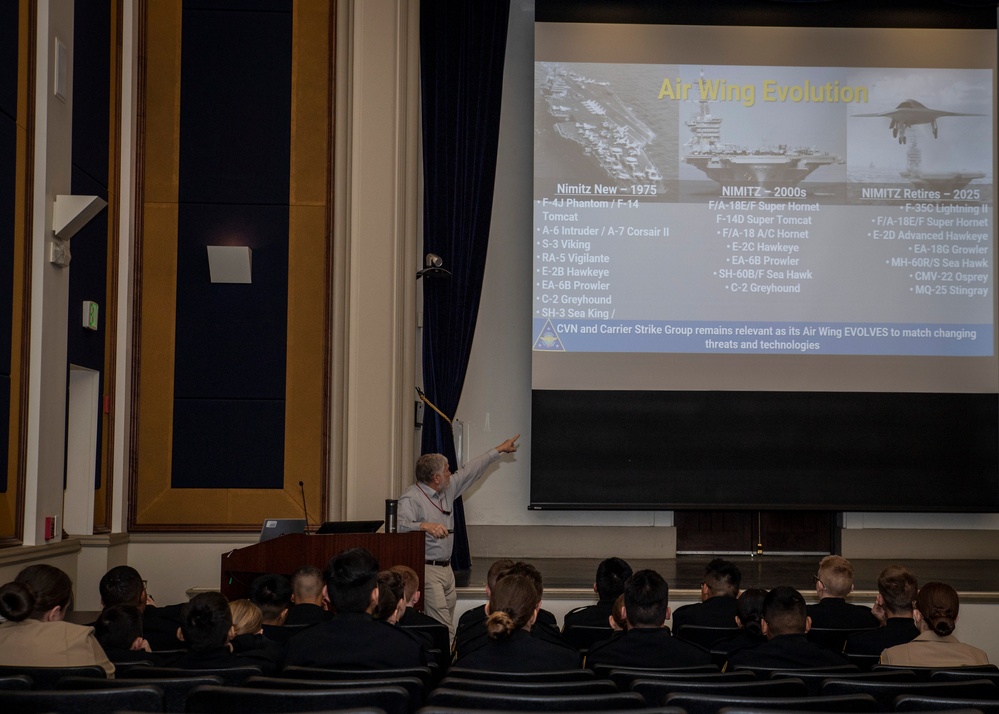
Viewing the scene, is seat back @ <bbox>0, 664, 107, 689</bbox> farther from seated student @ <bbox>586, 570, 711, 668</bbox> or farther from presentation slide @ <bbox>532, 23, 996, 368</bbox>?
presentation slide @ <bbox>532, 23, 996, 368</bbox>

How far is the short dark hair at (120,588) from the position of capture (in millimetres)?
3576

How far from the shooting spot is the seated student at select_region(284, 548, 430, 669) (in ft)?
9.20

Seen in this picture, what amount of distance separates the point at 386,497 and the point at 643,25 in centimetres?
439

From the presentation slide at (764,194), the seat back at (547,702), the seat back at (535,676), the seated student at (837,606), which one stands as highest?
the presentation slide at (764,194)

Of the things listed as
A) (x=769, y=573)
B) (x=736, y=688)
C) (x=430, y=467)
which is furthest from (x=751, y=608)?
(x=769, y=573)

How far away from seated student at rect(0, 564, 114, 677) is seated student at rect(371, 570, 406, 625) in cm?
90

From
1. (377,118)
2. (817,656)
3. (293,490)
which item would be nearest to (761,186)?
(377,118)

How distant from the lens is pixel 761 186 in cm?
809

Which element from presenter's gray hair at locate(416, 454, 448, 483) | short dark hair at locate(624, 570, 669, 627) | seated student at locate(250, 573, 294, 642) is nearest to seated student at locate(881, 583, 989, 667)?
short dark hair at locate(624, 570, 669, 627)

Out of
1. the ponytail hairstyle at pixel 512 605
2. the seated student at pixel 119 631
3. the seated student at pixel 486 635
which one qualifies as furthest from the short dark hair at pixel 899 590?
the seated student at pixel 119 631

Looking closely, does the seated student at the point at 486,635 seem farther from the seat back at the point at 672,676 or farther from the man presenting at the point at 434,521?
the man presenting at the point at 434,521

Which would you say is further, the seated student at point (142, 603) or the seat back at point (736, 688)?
the seated student at point (142, 603)

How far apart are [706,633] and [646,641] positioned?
1.06m

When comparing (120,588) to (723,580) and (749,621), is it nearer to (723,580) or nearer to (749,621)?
(749,621)
